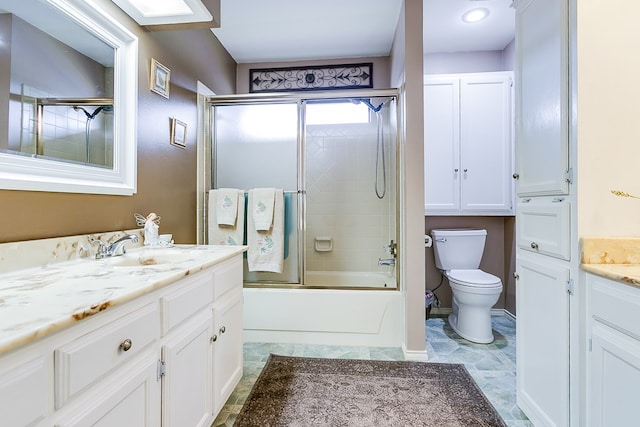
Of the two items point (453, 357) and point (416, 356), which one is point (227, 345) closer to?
point (416, 356)

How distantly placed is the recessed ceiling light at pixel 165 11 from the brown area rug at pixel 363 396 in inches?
82.7

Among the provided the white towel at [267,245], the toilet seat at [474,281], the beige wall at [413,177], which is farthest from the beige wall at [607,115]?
the white towel at [267,245]

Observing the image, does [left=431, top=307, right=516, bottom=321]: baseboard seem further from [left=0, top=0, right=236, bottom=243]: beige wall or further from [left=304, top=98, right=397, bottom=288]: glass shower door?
[left=0, top=0, right=236, bottom=243]: beige wall

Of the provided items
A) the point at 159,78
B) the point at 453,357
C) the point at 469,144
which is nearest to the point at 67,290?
the point at 159,78

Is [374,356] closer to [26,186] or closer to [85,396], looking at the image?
[85,396]

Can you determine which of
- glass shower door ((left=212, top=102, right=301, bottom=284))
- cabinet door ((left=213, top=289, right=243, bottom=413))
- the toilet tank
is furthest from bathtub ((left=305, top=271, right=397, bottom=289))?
cabinet door ((left=213, top=289, right=243, bottom=413))

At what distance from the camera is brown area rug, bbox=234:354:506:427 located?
1491mm

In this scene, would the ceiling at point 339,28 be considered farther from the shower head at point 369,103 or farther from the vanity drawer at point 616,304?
the vanity drawer at point 616,304

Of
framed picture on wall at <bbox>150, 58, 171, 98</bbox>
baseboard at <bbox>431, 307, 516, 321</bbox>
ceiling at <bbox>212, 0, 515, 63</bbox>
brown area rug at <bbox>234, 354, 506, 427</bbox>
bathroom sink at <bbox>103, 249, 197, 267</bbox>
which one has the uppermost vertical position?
ceiling at <bbox>212, 0, 515, 63</bbox>

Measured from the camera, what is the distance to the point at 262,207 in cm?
245

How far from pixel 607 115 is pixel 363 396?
171 centimetres

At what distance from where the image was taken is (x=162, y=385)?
3.24 ft

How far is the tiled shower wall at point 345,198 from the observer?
287 cm

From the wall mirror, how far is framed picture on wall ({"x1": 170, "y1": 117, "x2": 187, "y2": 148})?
391mm
